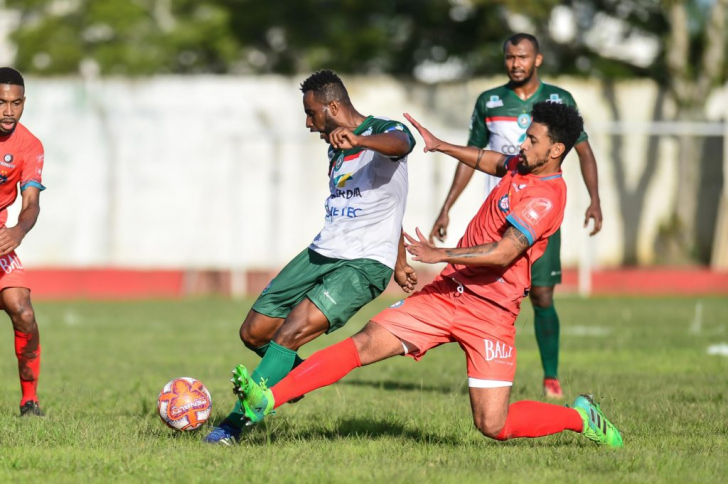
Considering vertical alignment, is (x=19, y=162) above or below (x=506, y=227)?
above

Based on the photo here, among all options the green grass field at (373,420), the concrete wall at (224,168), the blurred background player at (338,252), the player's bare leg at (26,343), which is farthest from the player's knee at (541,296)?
the concrete wall at (224,168)

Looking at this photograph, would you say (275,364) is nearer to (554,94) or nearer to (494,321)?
(494,321)

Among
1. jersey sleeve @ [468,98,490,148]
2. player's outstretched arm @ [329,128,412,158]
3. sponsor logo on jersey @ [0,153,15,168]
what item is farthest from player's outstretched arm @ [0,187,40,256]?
jersey sleeve @ [468,98,490,148]

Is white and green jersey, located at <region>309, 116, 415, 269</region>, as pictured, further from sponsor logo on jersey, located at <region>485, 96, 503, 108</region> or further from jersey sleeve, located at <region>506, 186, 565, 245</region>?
sponsor logo on jersey, located at <region>485, 96, 503, 108</region>

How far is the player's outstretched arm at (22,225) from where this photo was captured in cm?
738

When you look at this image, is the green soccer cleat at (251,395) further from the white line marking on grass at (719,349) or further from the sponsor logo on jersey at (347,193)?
the white line marking on grass at (719,349)

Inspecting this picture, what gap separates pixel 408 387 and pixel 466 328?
3.40m

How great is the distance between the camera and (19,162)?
7.84 meters

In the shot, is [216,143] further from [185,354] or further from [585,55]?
[185,354]

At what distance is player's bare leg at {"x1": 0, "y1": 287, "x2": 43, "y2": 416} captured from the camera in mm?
7887

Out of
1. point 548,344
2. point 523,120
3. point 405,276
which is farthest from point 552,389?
point 405,276

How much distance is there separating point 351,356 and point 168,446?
1.18m

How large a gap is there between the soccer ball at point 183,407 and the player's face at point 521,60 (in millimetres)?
3752

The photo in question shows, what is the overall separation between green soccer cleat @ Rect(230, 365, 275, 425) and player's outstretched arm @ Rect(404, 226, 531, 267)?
1.12 meters
